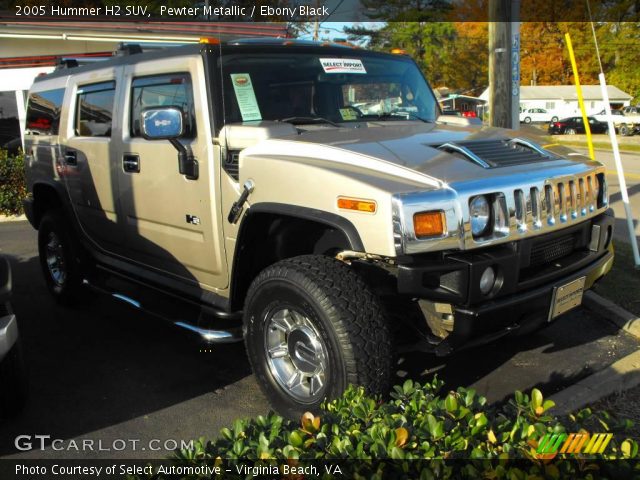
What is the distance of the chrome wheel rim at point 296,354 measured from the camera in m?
3.24

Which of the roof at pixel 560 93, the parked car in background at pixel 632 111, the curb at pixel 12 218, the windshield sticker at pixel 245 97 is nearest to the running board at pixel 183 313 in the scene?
the windshield sticker at pixel 245 97

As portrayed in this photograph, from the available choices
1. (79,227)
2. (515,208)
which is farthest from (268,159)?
(79,227)

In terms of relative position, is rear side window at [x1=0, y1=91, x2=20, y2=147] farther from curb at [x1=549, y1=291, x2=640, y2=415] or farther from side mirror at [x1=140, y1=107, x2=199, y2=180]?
curb at [x1=549, y1=291, x2=640, y2=415]

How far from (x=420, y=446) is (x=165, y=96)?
10.2 ft

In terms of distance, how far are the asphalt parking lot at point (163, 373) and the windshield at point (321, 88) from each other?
1759mm

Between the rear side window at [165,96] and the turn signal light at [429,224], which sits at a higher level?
the rear side window at [165,96]

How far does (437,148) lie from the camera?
342 centimetres

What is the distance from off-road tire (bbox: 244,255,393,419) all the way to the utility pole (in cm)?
513

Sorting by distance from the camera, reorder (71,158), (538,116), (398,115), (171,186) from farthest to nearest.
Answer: (538,116)
(71,158)
(398,115)
(171,186)

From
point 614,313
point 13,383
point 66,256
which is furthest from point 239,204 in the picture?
point 614,313

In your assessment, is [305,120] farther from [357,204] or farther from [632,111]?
[632,111]

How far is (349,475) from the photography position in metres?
1.81

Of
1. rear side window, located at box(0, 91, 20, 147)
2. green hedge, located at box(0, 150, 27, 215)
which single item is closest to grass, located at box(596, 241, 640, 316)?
green hedge, located at box(0, 150, 27, 215)

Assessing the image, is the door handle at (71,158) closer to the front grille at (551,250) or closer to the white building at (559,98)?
the front grille at (551,250)
